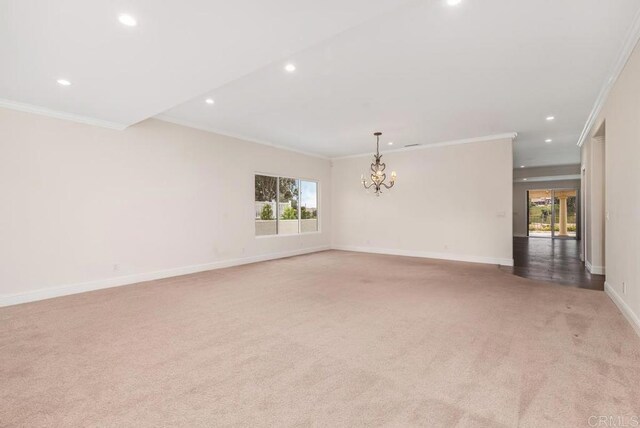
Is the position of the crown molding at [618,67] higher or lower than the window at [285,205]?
higher

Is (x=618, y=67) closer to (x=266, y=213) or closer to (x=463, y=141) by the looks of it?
(x=463, y=141)

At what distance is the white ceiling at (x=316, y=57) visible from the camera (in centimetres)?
238

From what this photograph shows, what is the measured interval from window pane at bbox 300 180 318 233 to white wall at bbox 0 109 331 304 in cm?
191

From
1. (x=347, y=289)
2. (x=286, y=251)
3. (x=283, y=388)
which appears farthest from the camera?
(x=286, y=251)

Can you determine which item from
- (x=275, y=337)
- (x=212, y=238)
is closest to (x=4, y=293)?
(x=212, y=238)

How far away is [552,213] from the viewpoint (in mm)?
13391

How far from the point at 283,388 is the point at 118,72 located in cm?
349

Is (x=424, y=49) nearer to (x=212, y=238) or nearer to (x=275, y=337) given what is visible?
(x=275, y=337)

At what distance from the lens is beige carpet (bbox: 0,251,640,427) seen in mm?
1848

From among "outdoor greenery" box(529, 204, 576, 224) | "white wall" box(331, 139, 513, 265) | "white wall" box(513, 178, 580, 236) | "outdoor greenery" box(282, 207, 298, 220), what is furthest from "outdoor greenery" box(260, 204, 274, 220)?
"outdoor greenery" box(529, 204, 576, 224)

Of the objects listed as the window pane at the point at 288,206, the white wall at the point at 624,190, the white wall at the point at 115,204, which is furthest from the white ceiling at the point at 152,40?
the window pane at the point at 288,206

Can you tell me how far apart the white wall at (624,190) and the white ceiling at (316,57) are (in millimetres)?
397

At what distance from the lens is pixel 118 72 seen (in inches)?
127

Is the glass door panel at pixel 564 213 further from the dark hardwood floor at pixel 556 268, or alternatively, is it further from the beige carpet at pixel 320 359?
the beige carpet at pixel 320 359
